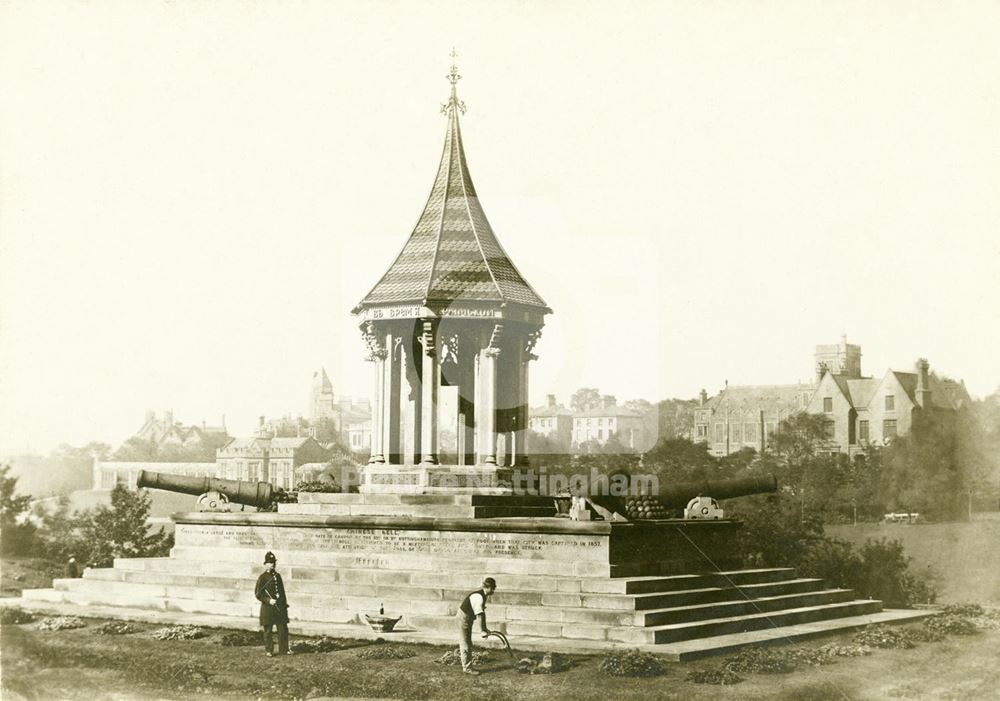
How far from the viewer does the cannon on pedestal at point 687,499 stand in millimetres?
25312

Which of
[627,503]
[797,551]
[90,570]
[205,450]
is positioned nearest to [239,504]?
[90,570]

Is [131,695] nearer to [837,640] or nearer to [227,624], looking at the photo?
[227,624]

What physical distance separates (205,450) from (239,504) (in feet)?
67.5

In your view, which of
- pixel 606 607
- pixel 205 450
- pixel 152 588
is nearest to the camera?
pixel 606 607

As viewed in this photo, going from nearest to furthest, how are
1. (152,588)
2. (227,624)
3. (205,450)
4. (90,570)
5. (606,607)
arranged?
(606,607) → (227,624) → (152,588) → (90,570) → (205,450)

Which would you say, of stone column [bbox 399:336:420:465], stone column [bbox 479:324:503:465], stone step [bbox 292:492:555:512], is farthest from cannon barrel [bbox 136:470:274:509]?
stone column [bbox 479:324:503:465]

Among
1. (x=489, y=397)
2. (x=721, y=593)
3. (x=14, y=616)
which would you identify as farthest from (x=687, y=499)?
(x=14, y=616)

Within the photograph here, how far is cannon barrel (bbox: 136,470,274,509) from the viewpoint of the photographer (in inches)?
1113

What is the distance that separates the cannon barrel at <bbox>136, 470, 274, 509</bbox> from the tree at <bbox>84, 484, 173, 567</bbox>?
7.05 metres

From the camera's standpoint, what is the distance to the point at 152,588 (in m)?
25.4

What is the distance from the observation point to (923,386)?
4072cm

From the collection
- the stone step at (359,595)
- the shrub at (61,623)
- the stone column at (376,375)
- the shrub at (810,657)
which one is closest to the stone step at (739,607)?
the stone step at (359,595)

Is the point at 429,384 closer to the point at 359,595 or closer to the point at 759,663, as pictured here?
the point at 359,595

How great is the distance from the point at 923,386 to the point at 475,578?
23978 mm
